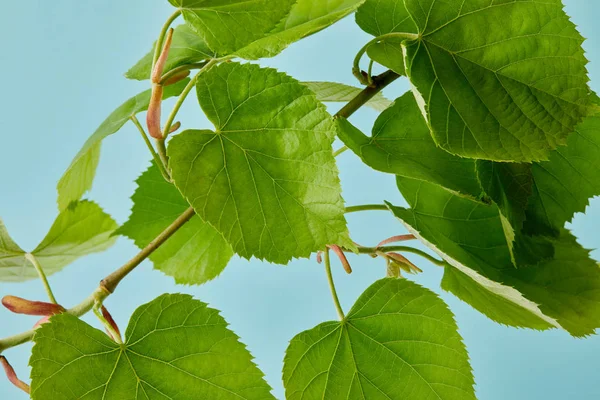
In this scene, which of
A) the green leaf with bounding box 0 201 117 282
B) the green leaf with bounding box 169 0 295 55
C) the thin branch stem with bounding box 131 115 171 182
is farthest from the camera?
the green leaf with bounding box 0 201 117 282

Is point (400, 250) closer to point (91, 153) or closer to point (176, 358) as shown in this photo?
point (176, 358)

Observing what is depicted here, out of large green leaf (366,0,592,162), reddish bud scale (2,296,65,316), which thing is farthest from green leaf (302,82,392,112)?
reddish bud scale (2,296,65,316)

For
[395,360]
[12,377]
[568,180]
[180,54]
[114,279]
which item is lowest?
[12,377]

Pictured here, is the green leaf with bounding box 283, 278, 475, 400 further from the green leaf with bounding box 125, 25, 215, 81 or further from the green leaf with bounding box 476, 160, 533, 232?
the green leaf with bounding box 125, 25, 215, 81

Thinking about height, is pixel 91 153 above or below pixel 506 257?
below

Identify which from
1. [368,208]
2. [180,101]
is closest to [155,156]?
[180,101]

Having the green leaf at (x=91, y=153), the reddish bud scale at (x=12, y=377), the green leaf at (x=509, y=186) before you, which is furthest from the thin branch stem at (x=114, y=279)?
the green leaf at (x=509, y=186)
